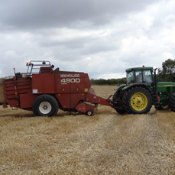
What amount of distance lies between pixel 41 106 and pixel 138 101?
12.9 feet

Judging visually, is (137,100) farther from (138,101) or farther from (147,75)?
(147,75)

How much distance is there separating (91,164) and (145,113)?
21.0ft

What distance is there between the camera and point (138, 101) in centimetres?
979

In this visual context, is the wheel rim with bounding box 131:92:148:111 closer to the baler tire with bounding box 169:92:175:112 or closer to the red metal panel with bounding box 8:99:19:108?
the baler tire with bounding box 169:92:175:112

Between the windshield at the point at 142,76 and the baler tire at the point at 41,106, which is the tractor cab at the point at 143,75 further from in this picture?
the baler tire at the point at 41,106

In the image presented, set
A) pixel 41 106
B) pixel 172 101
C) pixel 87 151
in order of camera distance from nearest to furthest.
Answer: pixel 87 151, pixel 41 106, pixel 172 101

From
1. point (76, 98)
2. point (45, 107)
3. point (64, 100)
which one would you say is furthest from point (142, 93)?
point (45, 107)

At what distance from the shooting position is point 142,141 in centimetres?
511

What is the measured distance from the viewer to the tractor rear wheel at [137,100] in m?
9.70

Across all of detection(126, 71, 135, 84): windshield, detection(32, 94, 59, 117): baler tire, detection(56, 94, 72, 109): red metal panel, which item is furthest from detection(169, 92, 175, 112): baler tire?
detection(32, 94, 59, 117): baler tire

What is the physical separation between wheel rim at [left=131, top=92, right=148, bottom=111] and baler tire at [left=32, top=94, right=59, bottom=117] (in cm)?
315

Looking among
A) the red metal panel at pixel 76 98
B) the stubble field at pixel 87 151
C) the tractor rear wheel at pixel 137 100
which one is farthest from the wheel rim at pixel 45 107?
the tractor rear wheel at pixel 137 100

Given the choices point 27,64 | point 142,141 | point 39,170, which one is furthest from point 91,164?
point 27,64

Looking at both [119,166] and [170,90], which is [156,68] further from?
[119,166]
